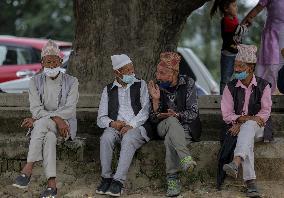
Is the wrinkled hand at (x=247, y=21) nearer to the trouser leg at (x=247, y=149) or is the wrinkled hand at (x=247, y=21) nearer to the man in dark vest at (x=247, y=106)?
the man in dark vest at (x=247, y=106)

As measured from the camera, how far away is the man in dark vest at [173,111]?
5.59 meters

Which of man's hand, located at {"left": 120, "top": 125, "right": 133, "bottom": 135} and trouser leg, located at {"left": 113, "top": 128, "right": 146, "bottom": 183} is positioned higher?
man's hand, located at {"left": 120, "top": 125, "right": 133, "bottom": 135}

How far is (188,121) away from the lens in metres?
5.76

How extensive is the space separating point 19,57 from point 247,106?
550 cm

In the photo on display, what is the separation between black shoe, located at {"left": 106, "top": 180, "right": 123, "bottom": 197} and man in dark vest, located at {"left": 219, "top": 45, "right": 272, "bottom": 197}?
3.48 feet

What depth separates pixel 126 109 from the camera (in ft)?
19.4

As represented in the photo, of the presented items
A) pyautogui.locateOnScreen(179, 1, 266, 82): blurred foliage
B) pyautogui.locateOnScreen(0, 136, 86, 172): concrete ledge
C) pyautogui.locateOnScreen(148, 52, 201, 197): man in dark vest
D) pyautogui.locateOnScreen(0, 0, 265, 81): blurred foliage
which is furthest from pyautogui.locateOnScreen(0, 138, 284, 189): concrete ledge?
pyautogui.locateOnScreen(179, 1, 266, 82): blurred foliage

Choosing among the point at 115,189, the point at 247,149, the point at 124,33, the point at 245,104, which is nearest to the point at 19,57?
the point at 124,33

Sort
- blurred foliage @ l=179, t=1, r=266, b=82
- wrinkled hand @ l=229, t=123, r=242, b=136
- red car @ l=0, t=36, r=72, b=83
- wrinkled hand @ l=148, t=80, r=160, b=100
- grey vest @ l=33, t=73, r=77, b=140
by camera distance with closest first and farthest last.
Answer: wrinkled hand @ l=229, t=123, r=242, b=136
wrinkled hand @ l=148, t=80, r=160, b=100
grey vest @ l=33, t=73, r=77, b=140
red car @ l=0, t=36, r=72, b=83
blurred foliage @ l=179, t=1, r=266, b=82

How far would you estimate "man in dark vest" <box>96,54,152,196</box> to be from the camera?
5.58 m

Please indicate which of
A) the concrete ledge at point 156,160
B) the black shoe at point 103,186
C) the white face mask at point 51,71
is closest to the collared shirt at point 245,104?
the concrete ledge at point 156,160

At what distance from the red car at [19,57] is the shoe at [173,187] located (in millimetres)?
4942

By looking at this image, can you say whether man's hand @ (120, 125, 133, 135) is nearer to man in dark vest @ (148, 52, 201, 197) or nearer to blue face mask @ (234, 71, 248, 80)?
man in dark vest @ (148, 52, 201, 197)

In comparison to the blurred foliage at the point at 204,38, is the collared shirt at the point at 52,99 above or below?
below
